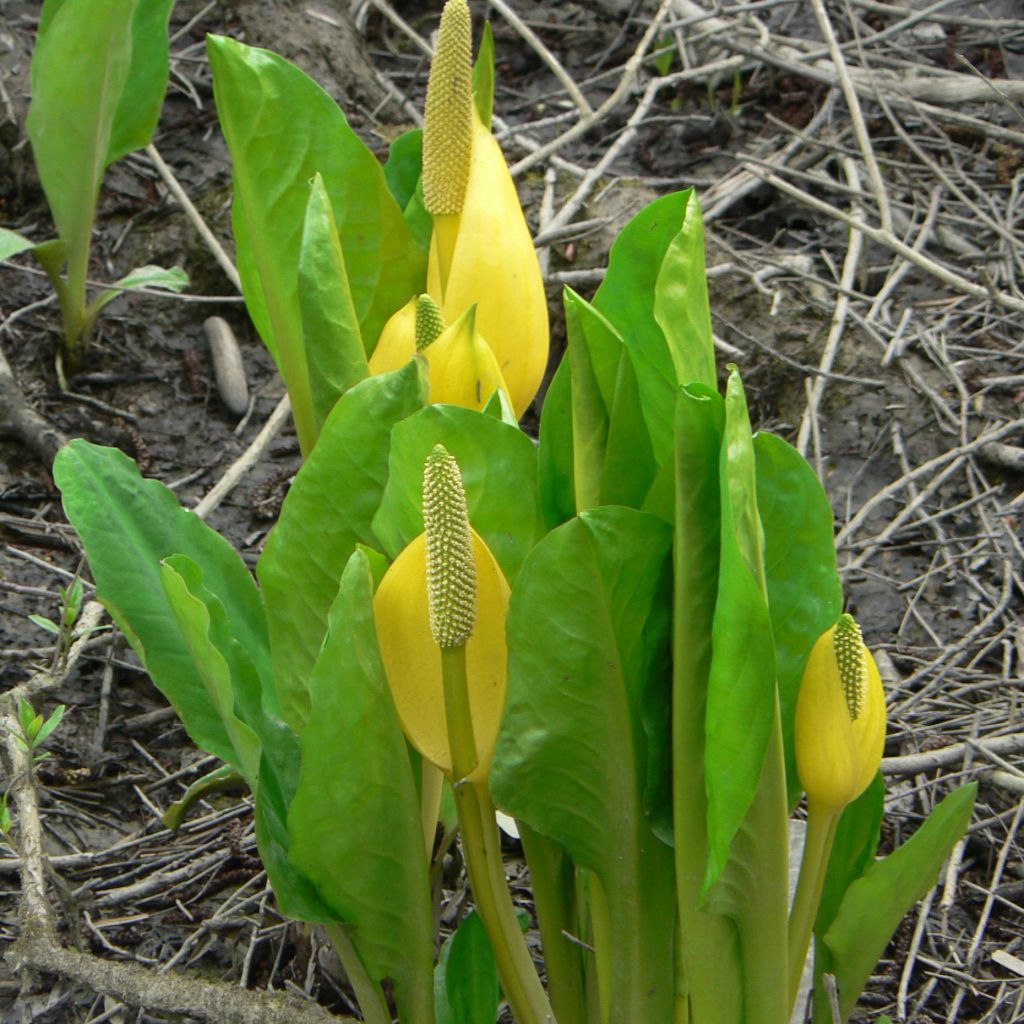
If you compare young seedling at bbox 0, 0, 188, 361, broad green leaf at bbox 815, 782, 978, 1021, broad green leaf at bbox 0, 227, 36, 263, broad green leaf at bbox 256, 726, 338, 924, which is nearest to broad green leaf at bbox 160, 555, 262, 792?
broad green leaf at bbox 256, 726, 338, 924

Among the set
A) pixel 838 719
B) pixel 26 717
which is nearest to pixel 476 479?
pixel 838 719

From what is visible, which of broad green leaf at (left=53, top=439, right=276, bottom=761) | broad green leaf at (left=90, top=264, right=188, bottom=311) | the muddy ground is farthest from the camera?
broad green leaf at (left=90, top=264, right=188, bottom=311)

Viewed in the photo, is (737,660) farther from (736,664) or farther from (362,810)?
(362,810)

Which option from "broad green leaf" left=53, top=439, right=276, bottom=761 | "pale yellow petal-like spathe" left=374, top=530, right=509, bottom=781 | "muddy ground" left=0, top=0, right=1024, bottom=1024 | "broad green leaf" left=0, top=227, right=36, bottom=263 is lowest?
"muddy ground" left=0, top=0, right=1024, bottom=1024

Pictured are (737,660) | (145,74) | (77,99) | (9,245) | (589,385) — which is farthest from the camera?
(145,74)

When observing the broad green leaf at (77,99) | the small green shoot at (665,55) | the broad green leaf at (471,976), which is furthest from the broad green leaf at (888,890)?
the small green shoot at (665,55)

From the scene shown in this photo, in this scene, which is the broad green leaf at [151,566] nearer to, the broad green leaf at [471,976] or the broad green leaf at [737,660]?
the broad green leaf at [471,976]

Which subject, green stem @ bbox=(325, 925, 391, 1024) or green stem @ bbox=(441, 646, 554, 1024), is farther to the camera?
green stem @ bbox=(325, 925, 391, 1024)

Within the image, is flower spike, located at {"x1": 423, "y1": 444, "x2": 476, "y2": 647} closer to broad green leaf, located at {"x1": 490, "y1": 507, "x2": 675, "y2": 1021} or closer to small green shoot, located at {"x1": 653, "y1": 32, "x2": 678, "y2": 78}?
broad green leaf, located at {"x1": 490, "y1": 507, "x2": 675, "y2": 1021}
